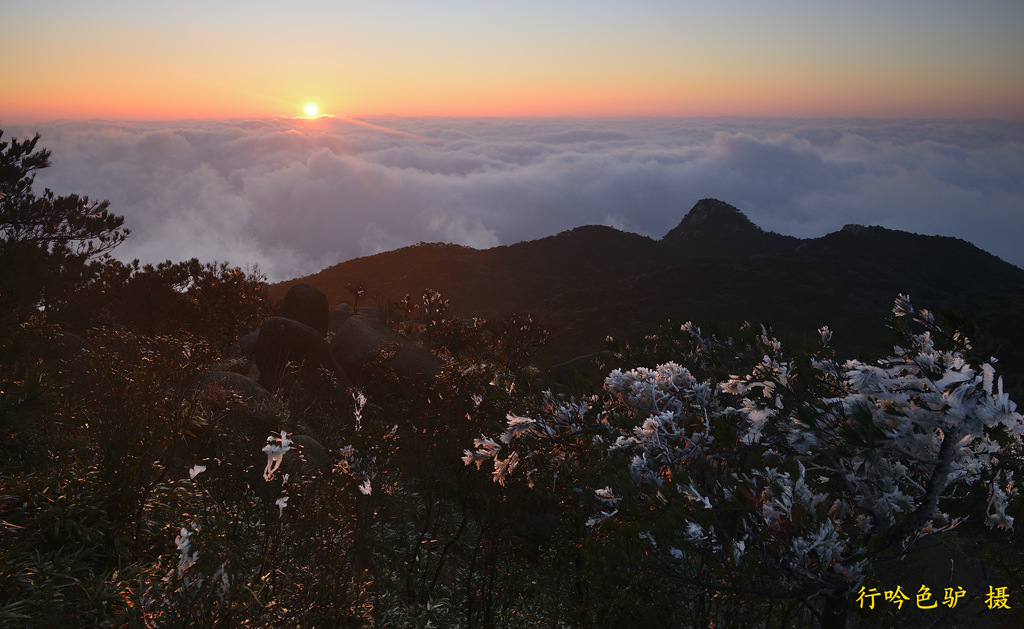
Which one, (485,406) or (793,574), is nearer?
(793,574)

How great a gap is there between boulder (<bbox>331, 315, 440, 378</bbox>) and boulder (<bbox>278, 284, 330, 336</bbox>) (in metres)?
1.82

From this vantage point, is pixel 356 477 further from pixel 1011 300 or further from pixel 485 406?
pixel 1011 300

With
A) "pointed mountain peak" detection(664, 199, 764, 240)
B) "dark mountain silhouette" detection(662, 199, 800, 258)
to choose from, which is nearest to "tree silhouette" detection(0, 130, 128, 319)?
"dark mountain silhouette" detection(662, 199, 800, 258)

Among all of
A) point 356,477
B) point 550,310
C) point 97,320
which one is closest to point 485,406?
point 356,477

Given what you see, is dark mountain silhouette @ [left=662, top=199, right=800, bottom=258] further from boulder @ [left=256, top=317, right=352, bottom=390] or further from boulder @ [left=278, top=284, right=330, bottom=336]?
boulder @ [left=256, top=317, right=352, bottom=390]

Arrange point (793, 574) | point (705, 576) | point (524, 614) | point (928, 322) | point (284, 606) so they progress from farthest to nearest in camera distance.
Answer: point (524, 614) → point (284, 606) → point (928, 322) → point (705, 576) → point (793, 574)

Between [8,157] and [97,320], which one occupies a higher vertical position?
[8,157]

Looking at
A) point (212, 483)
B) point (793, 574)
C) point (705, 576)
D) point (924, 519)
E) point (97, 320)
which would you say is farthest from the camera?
point (97, 320)

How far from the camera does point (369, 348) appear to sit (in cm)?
1855

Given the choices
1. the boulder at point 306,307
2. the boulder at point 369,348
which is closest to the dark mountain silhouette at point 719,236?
the boulder at point 306,307

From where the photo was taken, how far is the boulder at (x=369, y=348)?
Result: 17.5 metres

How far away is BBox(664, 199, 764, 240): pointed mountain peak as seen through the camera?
94.2m

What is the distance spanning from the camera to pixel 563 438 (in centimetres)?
521

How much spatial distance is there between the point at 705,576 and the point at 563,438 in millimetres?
1815
